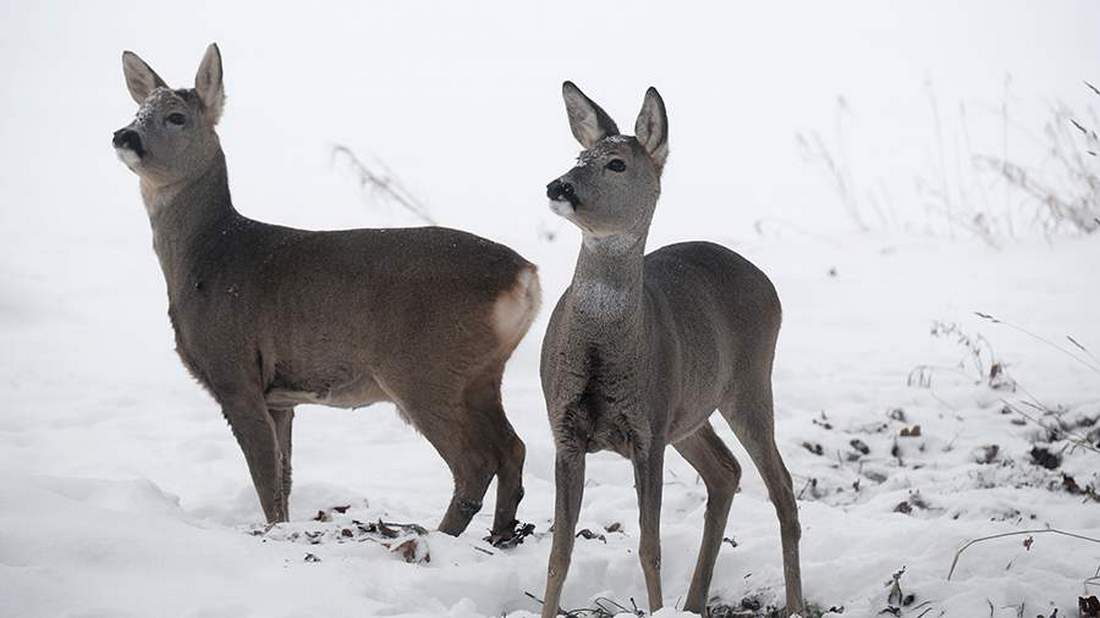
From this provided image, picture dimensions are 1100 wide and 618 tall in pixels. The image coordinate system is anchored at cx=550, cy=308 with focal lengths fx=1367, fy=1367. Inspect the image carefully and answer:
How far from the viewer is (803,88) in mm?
20656

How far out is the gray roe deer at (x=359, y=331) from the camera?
5953 millimetres

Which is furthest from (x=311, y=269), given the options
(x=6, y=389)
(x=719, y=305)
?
(x=6, y=389)

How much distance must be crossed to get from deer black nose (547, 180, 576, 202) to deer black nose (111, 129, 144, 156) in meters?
2.76

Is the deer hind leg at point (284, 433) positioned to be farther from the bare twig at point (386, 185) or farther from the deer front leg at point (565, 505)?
the bare twig at point (386, 185)

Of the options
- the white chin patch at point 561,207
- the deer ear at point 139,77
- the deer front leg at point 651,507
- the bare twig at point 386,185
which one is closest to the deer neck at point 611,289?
the white chin patch at point 561,207

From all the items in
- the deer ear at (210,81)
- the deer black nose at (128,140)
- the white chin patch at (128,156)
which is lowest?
the white chin patch at (128,156)

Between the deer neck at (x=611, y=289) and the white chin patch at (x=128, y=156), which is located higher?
the white chin patch at (x=128, y=156)

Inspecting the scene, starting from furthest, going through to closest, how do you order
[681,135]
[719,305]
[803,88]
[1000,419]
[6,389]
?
[803,88]
[681,135]
[6,389]
[1000,419]
[719,305]

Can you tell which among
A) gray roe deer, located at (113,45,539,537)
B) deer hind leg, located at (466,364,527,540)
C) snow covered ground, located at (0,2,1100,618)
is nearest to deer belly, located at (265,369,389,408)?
gray roe deer, located at (113,45,539,537)

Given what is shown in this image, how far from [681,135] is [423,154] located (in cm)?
377

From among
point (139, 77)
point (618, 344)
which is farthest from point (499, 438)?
point (139, 77)

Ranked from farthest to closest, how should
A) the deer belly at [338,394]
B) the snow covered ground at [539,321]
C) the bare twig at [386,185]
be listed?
the bare twig at [386,185]
the deer belly at [338,394]
the snow covered ground at [539,321]

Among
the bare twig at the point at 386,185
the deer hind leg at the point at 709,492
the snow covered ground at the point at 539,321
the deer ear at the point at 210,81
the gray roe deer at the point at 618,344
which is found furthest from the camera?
the bare twig at the point at 386,185

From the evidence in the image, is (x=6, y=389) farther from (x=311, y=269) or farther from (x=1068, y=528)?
(x=1068, y=528)
